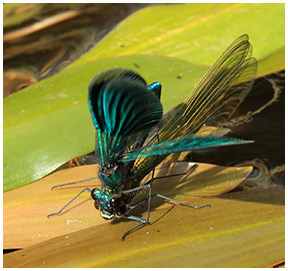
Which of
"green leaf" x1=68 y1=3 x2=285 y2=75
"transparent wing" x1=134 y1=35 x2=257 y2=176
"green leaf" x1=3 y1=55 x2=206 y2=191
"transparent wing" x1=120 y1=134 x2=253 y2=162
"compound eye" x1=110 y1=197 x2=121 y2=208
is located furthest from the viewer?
"green leaf" x1=68 y1=3 x2=285 y2=75

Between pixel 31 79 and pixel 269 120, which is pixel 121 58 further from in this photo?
pixel 269 120

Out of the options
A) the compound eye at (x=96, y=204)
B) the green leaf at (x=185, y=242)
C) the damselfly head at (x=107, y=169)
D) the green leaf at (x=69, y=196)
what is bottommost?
the green leaf at (x=185, y=242)

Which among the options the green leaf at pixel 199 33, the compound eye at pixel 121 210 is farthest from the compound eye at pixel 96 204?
the green leaf at pixel 199 33

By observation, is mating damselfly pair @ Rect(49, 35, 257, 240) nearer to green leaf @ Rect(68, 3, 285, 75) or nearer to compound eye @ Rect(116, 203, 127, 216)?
compound eye @ Rect(116, 203, 127, 216)

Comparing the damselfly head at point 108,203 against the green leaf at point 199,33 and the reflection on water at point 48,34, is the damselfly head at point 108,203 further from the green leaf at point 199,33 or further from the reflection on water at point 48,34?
the reflection on water at point 48,34

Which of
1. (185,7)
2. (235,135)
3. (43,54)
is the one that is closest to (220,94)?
(235,135)

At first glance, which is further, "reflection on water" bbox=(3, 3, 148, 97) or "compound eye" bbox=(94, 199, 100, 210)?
"reflection on water" bbox=(3, 3, 148, 97)

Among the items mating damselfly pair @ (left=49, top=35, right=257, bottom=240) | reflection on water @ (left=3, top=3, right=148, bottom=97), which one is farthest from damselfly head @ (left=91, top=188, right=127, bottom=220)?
reflection on water @ (left=3, top=3, right=148, bottom=97)
